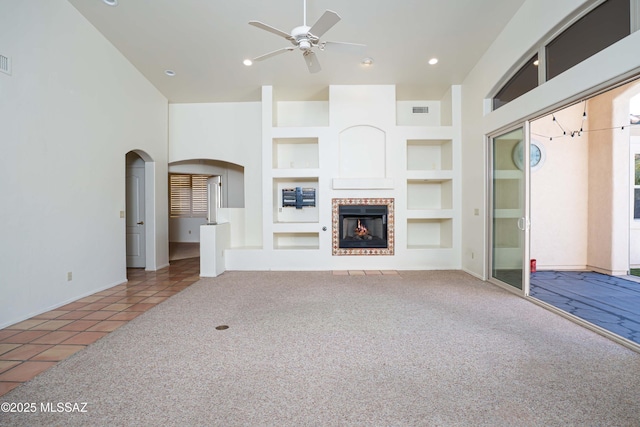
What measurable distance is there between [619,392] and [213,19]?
5.46 meters

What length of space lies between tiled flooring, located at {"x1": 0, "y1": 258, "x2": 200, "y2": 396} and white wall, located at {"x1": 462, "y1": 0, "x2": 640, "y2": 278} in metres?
4.82

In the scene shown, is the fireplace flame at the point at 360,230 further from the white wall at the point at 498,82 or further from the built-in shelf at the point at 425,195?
the white wall at the point at 498,82

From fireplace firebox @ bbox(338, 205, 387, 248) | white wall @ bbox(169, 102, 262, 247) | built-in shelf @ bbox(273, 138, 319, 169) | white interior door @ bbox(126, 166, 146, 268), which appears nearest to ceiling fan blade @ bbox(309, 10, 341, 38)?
fireplace firebox @ bbox(338, 205, 387, 248)

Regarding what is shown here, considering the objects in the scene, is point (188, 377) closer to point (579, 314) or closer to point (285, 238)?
point (579, 314)

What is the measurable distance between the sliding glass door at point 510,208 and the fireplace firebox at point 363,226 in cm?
183

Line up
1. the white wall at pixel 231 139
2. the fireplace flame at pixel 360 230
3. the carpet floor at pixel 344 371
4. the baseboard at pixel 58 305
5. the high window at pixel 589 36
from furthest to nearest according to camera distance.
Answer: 1. the white wall at pixel 231 139
2. the fireplace flame at pixel 360 230
3. the baseboard at pixel 58 305
4. the high window at pixel 589 36
5. the carpet floor at pixel 344 371

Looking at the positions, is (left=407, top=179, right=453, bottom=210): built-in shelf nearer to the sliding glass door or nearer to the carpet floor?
the sliding glass door

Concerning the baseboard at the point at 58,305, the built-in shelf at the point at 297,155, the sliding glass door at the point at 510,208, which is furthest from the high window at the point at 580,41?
the baseboard at the point at 58,305

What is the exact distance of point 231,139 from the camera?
6340 millimetres

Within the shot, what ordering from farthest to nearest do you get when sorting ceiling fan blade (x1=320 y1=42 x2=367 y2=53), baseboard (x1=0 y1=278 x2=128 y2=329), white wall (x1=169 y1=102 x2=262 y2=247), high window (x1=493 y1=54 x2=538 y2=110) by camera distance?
1. white wall (x1=169 y1=102 x2=262 y2=247)
2. high window (x1=493 y1=54 x2=538 y2=110)
3. ceiling fan blade (x1=320 y1=42 x2=367 y2=53)
4. baseboard (x1=0 y1=278 x2=128 y2=329)

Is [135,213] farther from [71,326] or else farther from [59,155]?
[71,326]

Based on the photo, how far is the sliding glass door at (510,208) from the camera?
391cm

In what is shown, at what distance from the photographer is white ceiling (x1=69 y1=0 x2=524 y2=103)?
3922 millimetres

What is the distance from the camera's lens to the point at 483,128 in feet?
16.1
